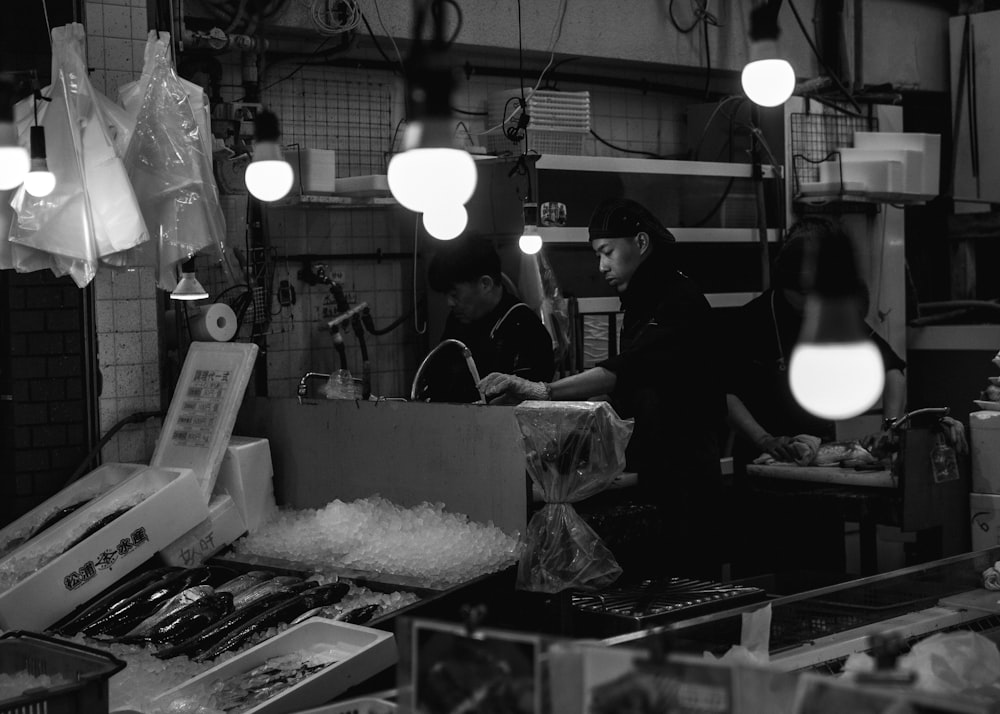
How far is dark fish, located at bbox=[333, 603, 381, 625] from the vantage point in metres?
3.36

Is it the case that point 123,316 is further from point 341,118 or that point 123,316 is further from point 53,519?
point 341,118

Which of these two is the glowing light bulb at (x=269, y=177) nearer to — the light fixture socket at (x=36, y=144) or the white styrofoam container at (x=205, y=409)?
the light fixture socket at (x=36, y=144)

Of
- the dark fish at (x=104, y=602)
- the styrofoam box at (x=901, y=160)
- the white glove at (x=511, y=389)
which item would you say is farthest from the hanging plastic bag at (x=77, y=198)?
the styrofoam box at (x=901, y=160)

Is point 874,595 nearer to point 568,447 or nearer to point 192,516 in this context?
point 568,447

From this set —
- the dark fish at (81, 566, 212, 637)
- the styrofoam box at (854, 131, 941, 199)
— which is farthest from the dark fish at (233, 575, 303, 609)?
the styrofoam box at (854, 131, 941, 199)

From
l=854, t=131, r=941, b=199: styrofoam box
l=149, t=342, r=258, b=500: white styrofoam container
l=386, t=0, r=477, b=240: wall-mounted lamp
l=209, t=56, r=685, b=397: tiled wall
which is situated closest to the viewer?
l=386, t=0, r=477, b=240: wall-mounted lamp

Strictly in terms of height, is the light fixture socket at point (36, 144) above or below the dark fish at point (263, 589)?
above

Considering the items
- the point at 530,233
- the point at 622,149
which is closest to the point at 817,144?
the point at 622,149

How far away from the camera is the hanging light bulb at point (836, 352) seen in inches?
73.9

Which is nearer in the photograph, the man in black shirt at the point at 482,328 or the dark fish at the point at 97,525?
the dark fish at the point at 97,525

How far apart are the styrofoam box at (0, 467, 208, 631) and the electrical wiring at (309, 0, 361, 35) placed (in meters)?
2.40

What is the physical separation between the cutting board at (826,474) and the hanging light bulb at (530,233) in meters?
1.39

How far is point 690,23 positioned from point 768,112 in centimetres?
79

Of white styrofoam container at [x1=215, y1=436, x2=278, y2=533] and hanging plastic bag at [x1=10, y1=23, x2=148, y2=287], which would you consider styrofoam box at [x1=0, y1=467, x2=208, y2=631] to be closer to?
white styrofoam container at [x1=215, y1=436, x2=278, y2=533]
